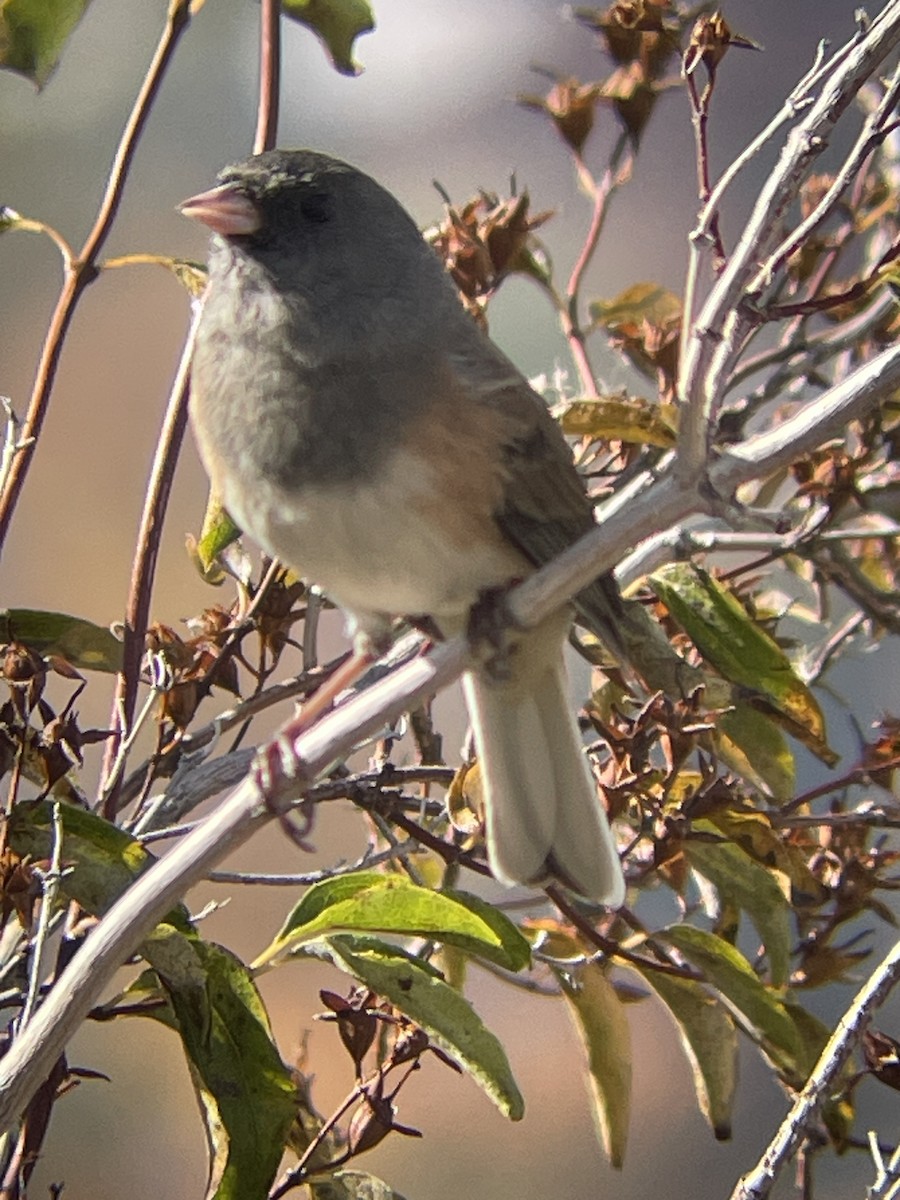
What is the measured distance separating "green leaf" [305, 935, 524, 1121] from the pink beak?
28.8 inches

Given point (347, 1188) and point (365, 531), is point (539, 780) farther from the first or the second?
point (347, 1188)

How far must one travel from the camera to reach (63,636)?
129 centimetres

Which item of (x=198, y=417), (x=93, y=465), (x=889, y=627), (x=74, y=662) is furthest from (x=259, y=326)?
(x=93, y=465)

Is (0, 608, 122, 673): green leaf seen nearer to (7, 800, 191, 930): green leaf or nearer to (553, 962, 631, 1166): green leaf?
(7, 800, 191, 930): green leaf

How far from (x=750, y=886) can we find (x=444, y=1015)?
14.3 inches

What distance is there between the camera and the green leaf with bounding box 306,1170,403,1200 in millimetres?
1194

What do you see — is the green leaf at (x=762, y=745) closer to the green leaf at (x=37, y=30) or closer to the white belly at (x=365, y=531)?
the white belly at (x=365, y=531)

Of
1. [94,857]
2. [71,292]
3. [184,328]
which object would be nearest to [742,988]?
[94,857]

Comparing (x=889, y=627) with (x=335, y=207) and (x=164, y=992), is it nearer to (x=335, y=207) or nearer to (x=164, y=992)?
(x=335, y=207)

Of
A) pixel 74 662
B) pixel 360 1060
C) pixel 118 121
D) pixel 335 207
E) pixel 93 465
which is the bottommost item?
pixel 360 1060

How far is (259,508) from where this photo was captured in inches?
54.8

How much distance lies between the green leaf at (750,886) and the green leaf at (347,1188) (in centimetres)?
39

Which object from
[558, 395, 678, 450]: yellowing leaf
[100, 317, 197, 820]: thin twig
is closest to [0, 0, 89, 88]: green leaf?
[100, 317, 197, 820]: thin twig

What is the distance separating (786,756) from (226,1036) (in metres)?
0.58
